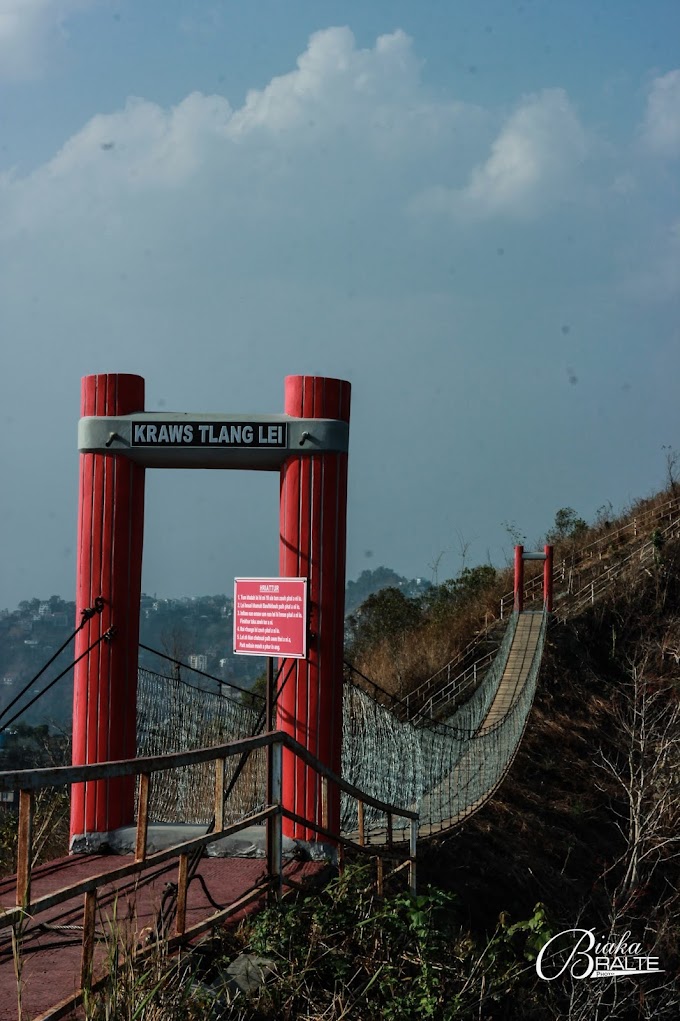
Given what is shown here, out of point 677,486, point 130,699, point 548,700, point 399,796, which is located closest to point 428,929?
point 130,699

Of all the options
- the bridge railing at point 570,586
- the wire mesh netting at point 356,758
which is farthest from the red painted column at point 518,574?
the wire mesh netting at point 356,758

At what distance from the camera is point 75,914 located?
5.18 m

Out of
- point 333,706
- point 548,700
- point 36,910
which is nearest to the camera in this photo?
point 36,910

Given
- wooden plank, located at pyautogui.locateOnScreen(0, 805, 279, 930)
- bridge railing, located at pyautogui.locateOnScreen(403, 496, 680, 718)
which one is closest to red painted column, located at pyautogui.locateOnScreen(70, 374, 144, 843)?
wooden plank, located at pyautogui.locateOnScreen(0, 805, 279, 930)

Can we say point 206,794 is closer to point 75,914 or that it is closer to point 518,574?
point 75,914

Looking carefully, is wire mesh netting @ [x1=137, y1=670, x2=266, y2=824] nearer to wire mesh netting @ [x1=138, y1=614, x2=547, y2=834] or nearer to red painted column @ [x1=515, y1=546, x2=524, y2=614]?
wire mesh netting @ [x1=138, y1=614, x2=547, y2=834]

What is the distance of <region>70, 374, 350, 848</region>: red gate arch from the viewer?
24.3 feet

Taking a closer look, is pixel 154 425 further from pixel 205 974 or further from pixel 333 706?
pixel 205 974

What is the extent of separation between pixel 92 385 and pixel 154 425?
1.85 ft

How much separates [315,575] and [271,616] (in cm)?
98

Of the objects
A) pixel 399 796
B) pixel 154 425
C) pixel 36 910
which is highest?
pixel 154 425

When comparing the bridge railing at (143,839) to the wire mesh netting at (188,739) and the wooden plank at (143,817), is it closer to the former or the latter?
the wooden plank at (143,817)

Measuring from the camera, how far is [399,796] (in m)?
10.1

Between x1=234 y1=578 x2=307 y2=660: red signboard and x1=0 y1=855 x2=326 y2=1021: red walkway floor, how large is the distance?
50.4 inches
